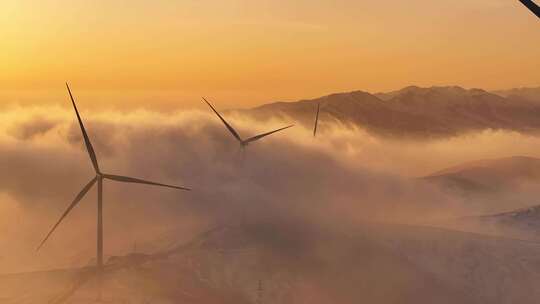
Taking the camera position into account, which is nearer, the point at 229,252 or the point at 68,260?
the point at 229,252

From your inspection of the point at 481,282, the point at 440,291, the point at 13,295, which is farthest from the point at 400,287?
the point at 13,295

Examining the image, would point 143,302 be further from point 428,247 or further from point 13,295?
point 428,247

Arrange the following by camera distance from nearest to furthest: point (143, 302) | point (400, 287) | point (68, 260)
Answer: point (143, 302) → point (400, 287) → point (68, 260)

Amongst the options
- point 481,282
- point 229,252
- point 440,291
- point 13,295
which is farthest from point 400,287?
point 13,295

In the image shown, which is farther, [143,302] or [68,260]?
[68,260]


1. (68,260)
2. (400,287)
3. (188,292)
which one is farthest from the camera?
(68,260)

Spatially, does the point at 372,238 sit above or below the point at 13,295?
above

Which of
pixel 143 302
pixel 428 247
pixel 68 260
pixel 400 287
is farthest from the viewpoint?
pixel 68 260

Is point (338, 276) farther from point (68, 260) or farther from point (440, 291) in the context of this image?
point (68, 260)

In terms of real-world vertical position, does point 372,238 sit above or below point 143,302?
above
